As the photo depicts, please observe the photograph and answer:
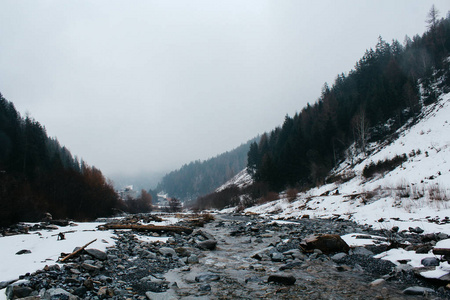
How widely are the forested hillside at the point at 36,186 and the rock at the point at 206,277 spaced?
18008mm

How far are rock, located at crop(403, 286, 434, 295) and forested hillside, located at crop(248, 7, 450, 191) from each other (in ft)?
131

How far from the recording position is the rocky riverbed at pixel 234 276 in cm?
509

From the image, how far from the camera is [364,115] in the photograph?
4912 cm

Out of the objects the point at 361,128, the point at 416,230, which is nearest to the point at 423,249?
the point at 416,230

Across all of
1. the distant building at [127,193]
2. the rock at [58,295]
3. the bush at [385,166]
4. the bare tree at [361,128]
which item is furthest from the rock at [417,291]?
the distant building at [127,193]

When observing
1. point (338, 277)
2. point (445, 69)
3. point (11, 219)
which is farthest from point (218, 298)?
point (445, 69)

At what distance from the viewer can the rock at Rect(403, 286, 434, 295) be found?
479 cm

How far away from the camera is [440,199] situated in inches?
516

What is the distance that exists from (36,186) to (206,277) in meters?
43.5

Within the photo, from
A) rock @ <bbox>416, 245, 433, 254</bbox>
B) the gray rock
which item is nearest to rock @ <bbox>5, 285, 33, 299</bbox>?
the gray rock

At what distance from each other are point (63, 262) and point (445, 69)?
232 ft

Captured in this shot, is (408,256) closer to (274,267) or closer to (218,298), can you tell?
(274,267)

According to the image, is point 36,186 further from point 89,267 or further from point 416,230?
point 416,230

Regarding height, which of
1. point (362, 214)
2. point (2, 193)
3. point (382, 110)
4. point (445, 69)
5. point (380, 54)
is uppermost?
point (380, 54)
